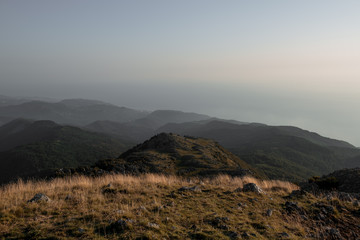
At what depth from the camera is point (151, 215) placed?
792 centimetres

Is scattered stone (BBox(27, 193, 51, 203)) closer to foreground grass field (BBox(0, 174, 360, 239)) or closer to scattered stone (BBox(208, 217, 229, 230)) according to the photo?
foreground grass field (BBox(0, 174, 360, 239))

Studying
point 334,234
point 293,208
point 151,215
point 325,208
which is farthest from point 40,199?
point 325,208

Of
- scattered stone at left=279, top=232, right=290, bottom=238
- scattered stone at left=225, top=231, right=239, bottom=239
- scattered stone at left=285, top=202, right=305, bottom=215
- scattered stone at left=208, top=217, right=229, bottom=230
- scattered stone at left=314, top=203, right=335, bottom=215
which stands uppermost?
scattered stone at left=225, top=231, right=239, bottom=239

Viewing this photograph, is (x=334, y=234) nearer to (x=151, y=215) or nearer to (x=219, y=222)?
(x=219, y=222)

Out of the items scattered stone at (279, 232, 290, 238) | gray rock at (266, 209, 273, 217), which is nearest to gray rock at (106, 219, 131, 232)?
scattered stone at (279, 232, 290, 238)

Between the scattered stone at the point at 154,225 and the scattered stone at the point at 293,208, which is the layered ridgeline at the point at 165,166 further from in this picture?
the scattered stone at the point at 154,225

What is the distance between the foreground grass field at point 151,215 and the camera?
655 centimetres

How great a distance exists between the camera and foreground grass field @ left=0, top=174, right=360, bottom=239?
21.5ft

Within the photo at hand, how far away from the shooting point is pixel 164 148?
4503 cm

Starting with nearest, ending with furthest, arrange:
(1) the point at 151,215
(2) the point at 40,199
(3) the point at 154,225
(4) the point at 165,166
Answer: (3) the point at 154,225 → (1) the point at 151,215 → (2) the point at 40,199 → (4) the point at 165,166

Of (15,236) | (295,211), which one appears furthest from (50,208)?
(295,211)

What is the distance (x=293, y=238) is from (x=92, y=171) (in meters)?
21.5

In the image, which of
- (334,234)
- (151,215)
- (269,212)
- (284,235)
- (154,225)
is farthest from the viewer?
(269,212)

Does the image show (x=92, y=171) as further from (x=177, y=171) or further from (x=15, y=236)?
(x=15, y=236)
